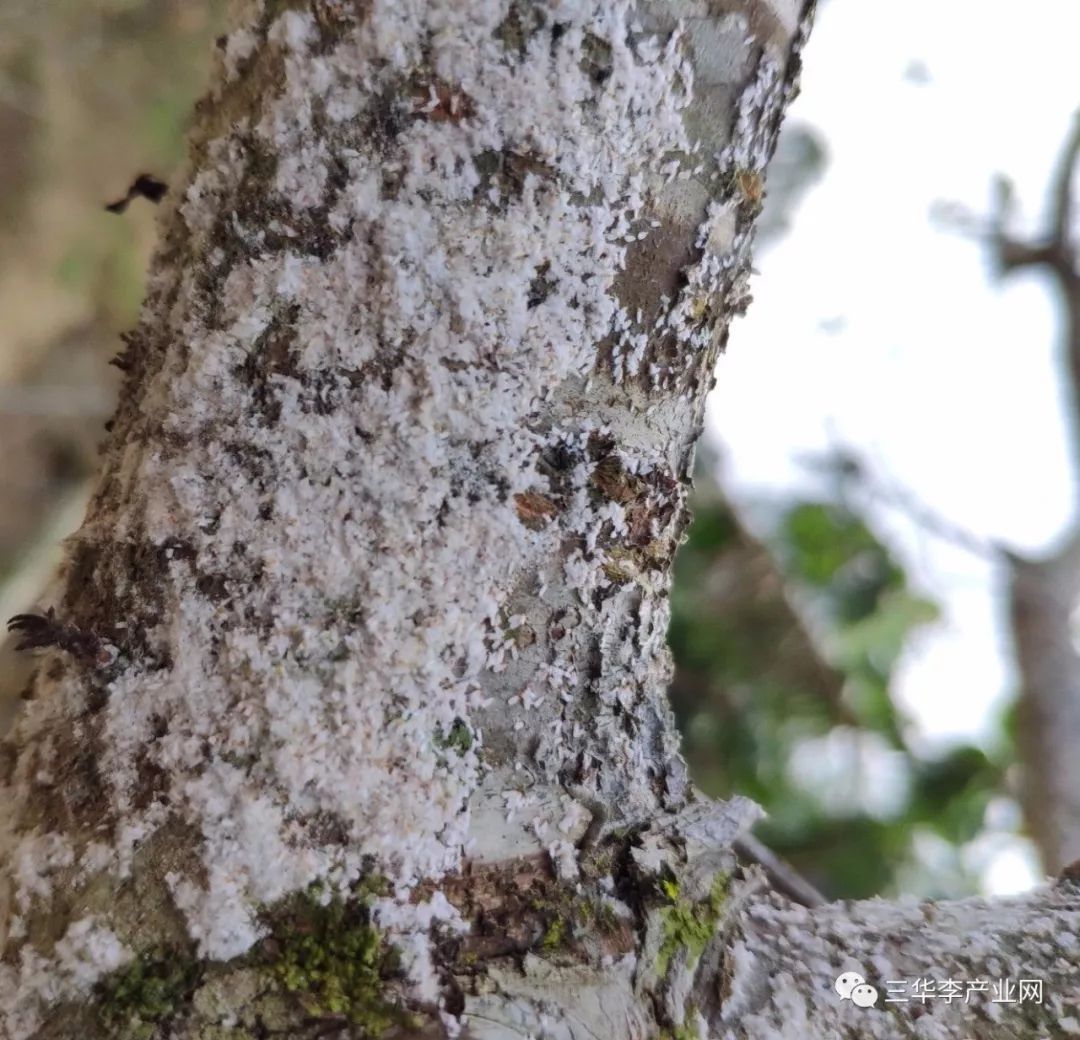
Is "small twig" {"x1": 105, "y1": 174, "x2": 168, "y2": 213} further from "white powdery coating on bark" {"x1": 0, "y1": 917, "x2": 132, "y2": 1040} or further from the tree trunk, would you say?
"white powdery coating on bark" {"x1": 0, "y1": 917, "x2": 132, "y2": 1040}

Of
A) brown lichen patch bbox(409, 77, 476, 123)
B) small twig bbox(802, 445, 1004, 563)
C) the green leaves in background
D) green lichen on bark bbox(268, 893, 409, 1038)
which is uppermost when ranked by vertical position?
small twig bbox(802, 445, 1004, 563)

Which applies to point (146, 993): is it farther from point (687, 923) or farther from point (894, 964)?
point (894, 964)

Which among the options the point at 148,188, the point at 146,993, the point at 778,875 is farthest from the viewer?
the point at 778,875

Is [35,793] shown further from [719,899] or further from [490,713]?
[719,899]

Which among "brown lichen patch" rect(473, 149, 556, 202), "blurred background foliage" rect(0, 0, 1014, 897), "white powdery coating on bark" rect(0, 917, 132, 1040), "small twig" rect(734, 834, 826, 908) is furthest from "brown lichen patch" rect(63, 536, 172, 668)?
"blurred background foliage" rect(0, 0, 1014, 897)

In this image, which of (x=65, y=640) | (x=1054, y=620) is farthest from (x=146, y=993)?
(x=1054, y=620)

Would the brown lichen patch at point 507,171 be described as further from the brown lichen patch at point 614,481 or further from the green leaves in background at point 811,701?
the green leaves in background at point 811,701
